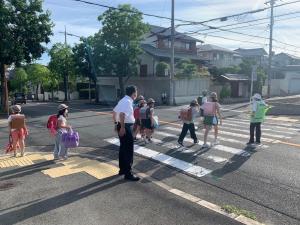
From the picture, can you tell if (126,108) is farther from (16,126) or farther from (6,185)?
(16,126)

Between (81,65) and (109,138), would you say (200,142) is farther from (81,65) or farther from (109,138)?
(81,65)

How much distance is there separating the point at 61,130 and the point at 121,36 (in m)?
27.1

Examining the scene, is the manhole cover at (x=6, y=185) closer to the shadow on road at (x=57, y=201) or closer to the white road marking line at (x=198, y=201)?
the shadow on road at (x=57, y=201)

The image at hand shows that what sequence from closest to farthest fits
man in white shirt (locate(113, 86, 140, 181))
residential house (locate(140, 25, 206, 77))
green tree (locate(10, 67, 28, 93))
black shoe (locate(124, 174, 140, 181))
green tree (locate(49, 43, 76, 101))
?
man in white shirt (locate(113, 86, 140, 181))
black shoe (locate(124, 174, 140, 181))
residential house (locate(140, 25, 206, 77))
green tree (locate(49, 43, 76, 101))
green tree (locate(10, 67, 28, 93))

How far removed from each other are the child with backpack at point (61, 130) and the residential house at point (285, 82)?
4035 centimetres

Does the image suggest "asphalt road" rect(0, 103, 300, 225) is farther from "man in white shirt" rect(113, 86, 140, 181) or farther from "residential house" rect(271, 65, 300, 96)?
"residential house" rect(271, 65, 300, 96)

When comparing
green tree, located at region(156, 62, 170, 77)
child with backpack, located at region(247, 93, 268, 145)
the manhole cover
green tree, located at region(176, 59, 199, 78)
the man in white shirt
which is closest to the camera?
the manhole cover

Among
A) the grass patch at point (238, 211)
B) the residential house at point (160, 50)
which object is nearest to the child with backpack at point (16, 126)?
the grass patch at point (238, 211)

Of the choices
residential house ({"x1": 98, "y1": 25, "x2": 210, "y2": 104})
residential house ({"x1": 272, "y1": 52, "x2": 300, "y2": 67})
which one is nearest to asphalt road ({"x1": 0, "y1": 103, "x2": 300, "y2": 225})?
residential house ({"x1": 98, "y1": 25, "x2": 210, "y2": 104})

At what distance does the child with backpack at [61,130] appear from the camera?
356 inches

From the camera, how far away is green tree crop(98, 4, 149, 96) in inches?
1371

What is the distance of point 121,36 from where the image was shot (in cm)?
3494

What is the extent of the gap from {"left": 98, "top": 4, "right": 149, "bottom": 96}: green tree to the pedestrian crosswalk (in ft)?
71.8

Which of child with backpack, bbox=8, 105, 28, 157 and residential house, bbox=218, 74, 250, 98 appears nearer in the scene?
child with backpack, bbox=8, 105, 28, 157
